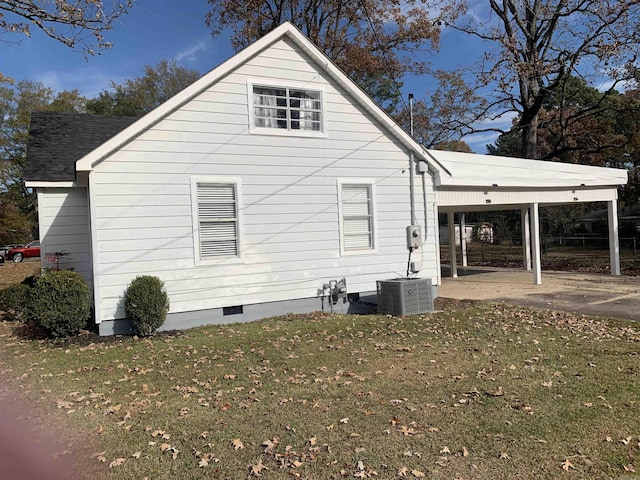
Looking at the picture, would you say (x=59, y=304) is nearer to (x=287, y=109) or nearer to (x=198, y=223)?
(x=198, y=223)

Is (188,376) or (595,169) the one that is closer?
(188,376)

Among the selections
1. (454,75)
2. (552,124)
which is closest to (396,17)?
(454,75)

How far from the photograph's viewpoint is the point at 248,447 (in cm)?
390

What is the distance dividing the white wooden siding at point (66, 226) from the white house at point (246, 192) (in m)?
0.03

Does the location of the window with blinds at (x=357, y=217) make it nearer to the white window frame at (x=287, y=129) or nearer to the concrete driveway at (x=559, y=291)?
the white window frame at (x=287, y=129)

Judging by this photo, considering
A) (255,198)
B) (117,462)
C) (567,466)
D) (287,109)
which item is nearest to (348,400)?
(567,466)

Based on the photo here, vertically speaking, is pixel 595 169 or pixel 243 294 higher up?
pixel 595 169

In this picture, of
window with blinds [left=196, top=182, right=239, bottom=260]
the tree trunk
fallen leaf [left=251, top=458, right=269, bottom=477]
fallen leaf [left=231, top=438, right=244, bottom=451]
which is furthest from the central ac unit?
the tree trunk

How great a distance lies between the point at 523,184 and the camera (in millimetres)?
13133

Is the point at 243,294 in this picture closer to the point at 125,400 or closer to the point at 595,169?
the point at 125,400

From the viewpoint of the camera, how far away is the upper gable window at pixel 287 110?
31.4ft

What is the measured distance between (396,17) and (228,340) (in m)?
21.3

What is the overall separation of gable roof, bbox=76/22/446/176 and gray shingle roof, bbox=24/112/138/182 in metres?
1.03

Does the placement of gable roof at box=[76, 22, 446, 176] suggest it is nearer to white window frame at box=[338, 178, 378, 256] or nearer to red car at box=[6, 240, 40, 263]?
white window frame at box=[338, 178, 378, 256]
